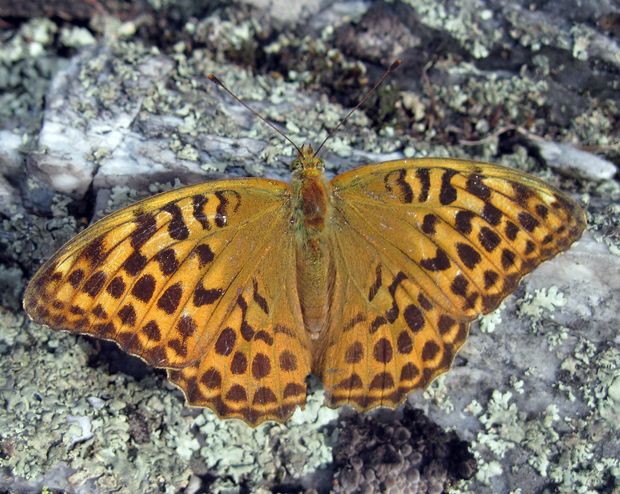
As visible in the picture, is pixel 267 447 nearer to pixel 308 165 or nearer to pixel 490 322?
pixel 490 322

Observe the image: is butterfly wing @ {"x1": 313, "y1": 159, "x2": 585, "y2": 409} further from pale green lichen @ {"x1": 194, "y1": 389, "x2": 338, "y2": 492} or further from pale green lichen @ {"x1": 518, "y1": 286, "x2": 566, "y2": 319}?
pale green lichen @ {"x1": 518, "y1": 286, "x2": 566, "y2": 319}

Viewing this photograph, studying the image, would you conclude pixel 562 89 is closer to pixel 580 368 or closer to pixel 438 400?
pixel 580 368

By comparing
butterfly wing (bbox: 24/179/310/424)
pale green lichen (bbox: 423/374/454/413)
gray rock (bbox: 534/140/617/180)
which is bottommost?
pale green lichen (bbox: 423/374/454/413)

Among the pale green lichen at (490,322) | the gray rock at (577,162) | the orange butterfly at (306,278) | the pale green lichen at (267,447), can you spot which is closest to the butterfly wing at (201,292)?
the orange butterfly at (306,278)

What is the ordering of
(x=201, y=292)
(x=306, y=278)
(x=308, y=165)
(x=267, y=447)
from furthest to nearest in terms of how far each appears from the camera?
(x=267, y=447), (x=308, y=165), (x=306, y=278), (x=201, y=292)

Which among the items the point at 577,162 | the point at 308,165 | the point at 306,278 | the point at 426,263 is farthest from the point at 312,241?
the point at 577,162

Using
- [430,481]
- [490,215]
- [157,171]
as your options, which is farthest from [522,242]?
[157,171]

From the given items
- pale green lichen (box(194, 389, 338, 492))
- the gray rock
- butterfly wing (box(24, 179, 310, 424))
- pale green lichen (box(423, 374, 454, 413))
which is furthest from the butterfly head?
the gray rock

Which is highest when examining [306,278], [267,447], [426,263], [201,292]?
[426,263]

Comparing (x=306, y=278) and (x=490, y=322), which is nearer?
(x=306, y=278)
